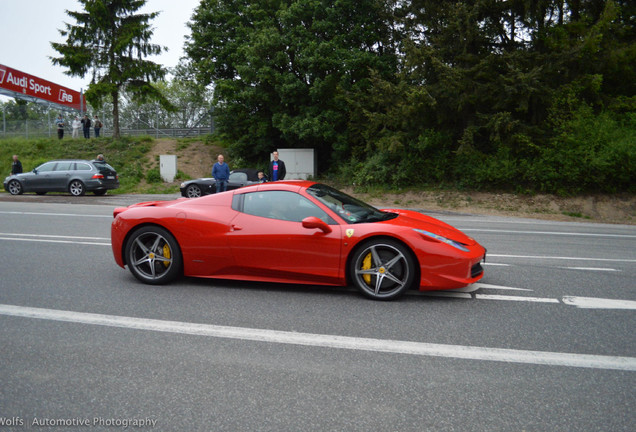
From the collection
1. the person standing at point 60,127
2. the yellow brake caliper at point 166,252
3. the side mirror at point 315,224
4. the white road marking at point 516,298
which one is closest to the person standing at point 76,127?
the person standing at point 60,127

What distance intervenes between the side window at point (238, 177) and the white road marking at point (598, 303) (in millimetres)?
15020

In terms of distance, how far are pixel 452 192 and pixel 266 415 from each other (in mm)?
18130

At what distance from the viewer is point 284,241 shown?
5062 mm

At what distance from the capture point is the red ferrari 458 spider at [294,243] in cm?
482

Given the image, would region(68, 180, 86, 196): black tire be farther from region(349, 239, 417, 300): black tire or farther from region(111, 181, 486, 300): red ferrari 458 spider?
region(349, 239, 417, 300): black tire

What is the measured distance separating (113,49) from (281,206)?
2932 cm

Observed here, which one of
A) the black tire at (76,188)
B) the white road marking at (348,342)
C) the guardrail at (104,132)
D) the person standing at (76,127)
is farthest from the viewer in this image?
the person standing at (76,127)

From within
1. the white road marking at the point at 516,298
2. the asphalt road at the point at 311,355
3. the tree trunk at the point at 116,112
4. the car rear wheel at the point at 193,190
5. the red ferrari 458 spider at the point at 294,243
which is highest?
the tree trunk at the point at 116,112

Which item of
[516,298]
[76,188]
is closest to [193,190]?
[76,188]

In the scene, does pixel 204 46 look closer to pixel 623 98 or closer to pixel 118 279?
pixel 623 98

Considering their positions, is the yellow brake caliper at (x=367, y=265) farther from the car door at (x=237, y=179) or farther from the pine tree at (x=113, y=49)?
the pine tree at (x=113, y=49)

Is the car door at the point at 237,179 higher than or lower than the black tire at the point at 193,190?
higher

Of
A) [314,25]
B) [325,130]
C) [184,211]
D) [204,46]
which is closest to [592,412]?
[184,211]

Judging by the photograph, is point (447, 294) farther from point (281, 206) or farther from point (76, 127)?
point (76, 127)
